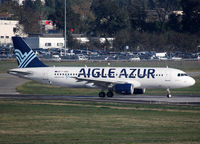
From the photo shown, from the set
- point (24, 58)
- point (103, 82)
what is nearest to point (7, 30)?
point (24, 58)

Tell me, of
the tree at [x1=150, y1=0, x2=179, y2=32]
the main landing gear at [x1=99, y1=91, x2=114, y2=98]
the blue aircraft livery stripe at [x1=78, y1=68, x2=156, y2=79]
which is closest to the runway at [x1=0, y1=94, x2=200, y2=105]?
the main landing gear at [x1=99, y1=91, x2=114, y2=98]

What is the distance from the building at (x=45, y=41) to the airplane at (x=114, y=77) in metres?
94.4

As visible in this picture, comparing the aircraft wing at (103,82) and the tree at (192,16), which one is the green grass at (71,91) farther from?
the tree at (192,16)

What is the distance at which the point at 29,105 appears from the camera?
151 feet

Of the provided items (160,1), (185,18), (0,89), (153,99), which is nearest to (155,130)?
(153,99)

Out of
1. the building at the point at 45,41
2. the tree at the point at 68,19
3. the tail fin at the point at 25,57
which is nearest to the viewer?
the tail fin at the point at 25,57

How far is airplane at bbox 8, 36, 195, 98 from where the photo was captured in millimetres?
53844

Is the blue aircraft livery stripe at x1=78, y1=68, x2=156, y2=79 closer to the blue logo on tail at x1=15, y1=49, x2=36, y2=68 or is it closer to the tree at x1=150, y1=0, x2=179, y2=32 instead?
the blue logo on tail at x1=15, y1=49, x2=36, y2=68

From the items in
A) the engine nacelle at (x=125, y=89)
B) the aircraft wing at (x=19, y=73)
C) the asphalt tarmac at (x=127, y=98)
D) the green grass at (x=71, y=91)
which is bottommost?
the green grass at (x=71, y=91)

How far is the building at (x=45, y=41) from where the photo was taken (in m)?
152

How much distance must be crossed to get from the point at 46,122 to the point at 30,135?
5.38 metres

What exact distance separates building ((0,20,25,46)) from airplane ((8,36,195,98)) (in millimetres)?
118384

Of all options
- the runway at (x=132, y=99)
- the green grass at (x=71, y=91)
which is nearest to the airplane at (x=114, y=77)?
the runway at (x=132, y=99)

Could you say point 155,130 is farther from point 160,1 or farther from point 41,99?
point 160,1
